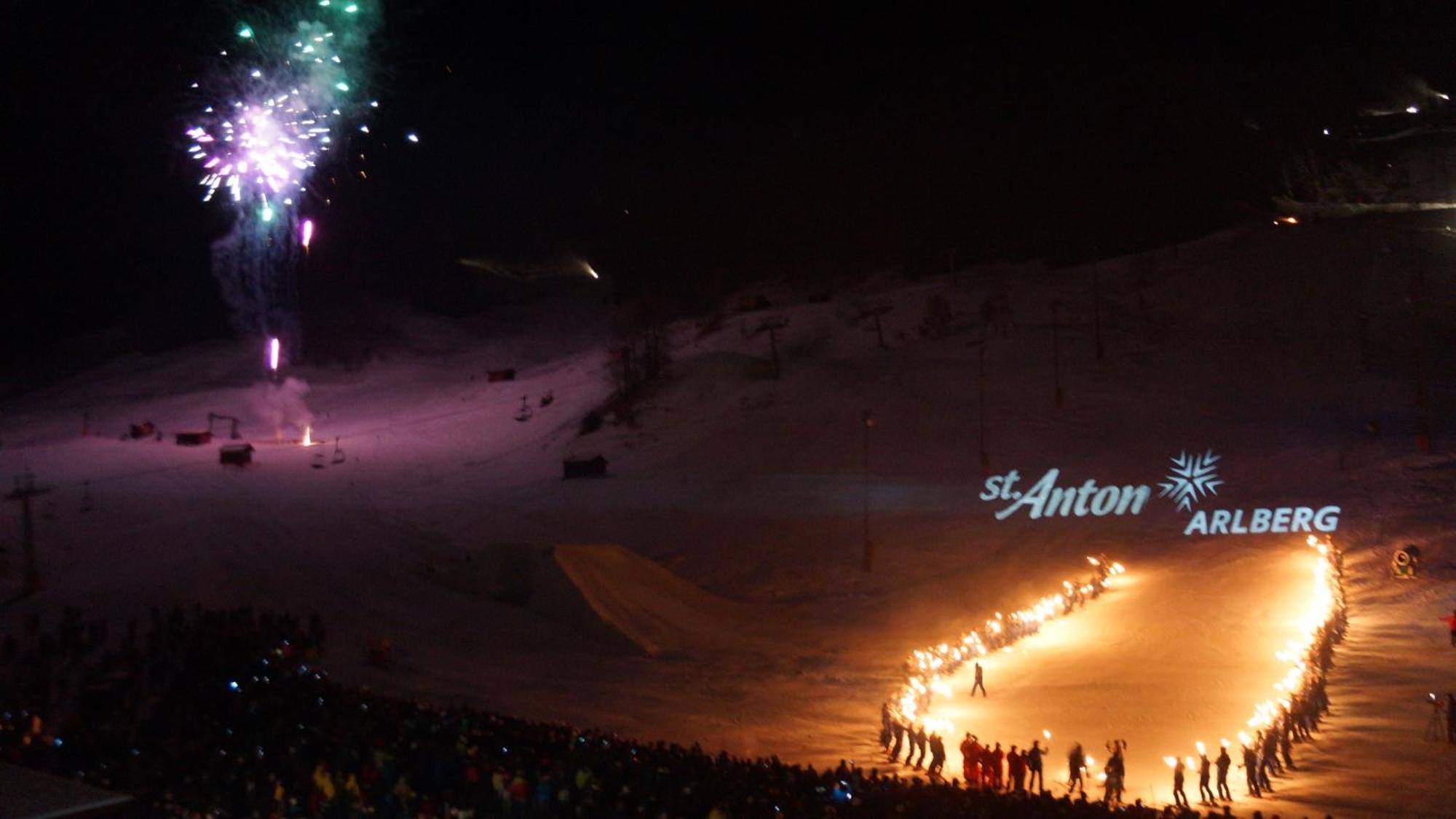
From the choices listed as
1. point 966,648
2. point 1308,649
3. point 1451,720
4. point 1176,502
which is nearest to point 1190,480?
point 1176,502

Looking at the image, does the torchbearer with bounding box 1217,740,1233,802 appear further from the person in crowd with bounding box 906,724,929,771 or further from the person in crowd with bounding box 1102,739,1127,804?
the person in crowd with bounding box 906,724,929,771

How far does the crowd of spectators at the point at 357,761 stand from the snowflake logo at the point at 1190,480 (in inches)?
957

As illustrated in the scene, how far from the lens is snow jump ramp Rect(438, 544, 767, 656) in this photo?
24.6 metres

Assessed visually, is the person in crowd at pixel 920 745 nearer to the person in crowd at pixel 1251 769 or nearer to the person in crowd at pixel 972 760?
the person in crowd at pixel 972 760

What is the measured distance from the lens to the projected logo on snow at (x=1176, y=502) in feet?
104

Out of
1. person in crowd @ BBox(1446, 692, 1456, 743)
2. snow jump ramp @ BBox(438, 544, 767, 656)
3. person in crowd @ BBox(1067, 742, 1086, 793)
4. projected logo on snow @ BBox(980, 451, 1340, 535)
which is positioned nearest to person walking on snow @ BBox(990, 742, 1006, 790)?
person in crowd @ BBox(1067, 742, 1086, 793)

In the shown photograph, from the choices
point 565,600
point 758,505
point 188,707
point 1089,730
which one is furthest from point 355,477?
point 1089,730

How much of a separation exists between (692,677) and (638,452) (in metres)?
24.6

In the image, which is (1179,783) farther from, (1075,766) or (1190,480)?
(1190,480)

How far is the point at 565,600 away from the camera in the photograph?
83.3 feet

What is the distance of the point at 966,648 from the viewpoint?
2209cm

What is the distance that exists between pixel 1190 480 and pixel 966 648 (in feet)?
57.5

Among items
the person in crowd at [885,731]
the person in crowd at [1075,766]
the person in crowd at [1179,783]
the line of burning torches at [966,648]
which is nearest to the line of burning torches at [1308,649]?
the person in crowd at [1179,783]

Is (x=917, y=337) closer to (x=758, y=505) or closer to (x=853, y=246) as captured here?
(x=758, y=505)
